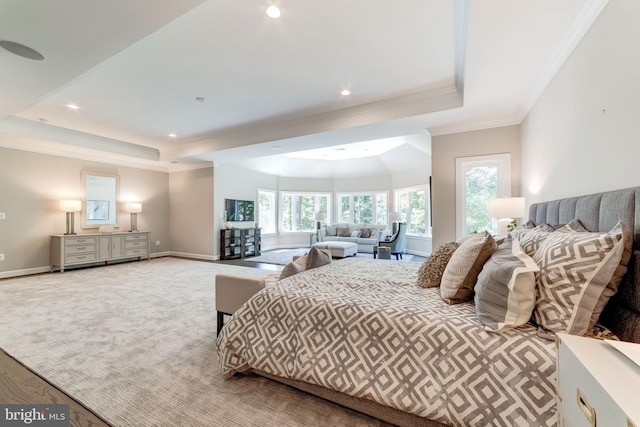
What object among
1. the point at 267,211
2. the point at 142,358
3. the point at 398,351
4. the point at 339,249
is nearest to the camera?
the point at 398,351

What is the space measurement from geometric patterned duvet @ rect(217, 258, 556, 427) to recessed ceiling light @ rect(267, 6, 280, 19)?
229 centimetres

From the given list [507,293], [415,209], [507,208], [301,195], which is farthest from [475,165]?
[301,195]

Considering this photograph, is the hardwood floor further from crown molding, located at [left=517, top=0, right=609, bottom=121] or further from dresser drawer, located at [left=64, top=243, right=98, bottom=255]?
dresser drawer, located at [left=64, top=243, right=98, bottom=255]

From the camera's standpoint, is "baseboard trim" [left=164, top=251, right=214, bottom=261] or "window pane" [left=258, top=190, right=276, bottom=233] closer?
"baseboard trim" [left=164, top=251, right=214, bottom=261]

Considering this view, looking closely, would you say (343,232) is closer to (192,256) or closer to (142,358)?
(192,256)

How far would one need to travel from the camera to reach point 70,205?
5.45 meters

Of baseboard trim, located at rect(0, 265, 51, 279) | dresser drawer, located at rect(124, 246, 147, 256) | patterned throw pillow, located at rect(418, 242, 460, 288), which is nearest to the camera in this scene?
patterned throw pillow, located at rect(418, 242, 460, 288)

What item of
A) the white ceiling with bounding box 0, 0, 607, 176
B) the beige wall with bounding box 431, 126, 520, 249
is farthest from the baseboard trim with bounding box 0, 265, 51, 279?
A: the beige wall with bounding box 431, 126, 520, 249

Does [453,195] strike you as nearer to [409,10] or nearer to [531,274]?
[409,10]

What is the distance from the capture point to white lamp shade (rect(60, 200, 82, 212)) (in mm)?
5418

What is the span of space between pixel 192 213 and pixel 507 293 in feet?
25.0

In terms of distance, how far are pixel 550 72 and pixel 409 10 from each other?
153 centimetres

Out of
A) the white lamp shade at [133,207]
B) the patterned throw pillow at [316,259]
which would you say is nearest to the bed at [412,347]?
the patterned throw pillow at [316,259]

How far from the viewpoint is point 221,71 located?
125 inches
